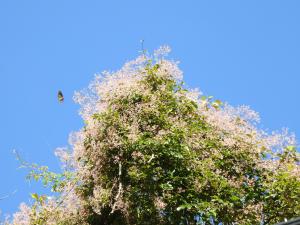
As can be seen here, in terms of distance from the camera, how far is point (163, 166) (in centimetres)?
1004

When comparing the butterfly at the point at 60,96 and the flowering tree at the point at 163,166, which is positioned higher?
the butterfly at the point at 60,96

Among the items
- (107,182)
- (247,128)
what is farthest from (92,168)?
(247,128)

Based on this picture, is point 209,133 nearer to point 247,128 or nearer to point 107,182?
point 247,128

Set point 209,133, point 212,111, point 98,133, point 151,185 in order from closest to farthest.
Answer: point 151,185 < point 98,133 < point 209,133 < point 212,111

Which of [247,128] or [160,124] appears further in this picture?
[247,128]

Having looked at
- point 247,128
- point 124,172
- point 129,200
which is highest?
point 247,128

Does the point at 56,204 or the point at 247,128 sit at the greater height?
the point at 247,128

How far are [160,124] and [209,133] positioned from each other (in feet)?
4.91

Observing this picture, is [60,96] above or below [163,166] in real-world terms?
above

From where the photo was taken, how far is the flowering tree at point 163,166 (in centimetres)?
971

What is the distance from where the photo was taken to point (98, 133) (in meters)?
10.4

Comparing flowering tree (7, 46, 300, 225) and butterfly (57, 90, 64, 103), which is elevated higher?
butterfly (57, 90, 64, 103)

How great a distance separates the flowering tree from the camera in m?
9.71

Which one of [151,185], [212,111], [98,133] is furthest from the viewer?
[212,111]
